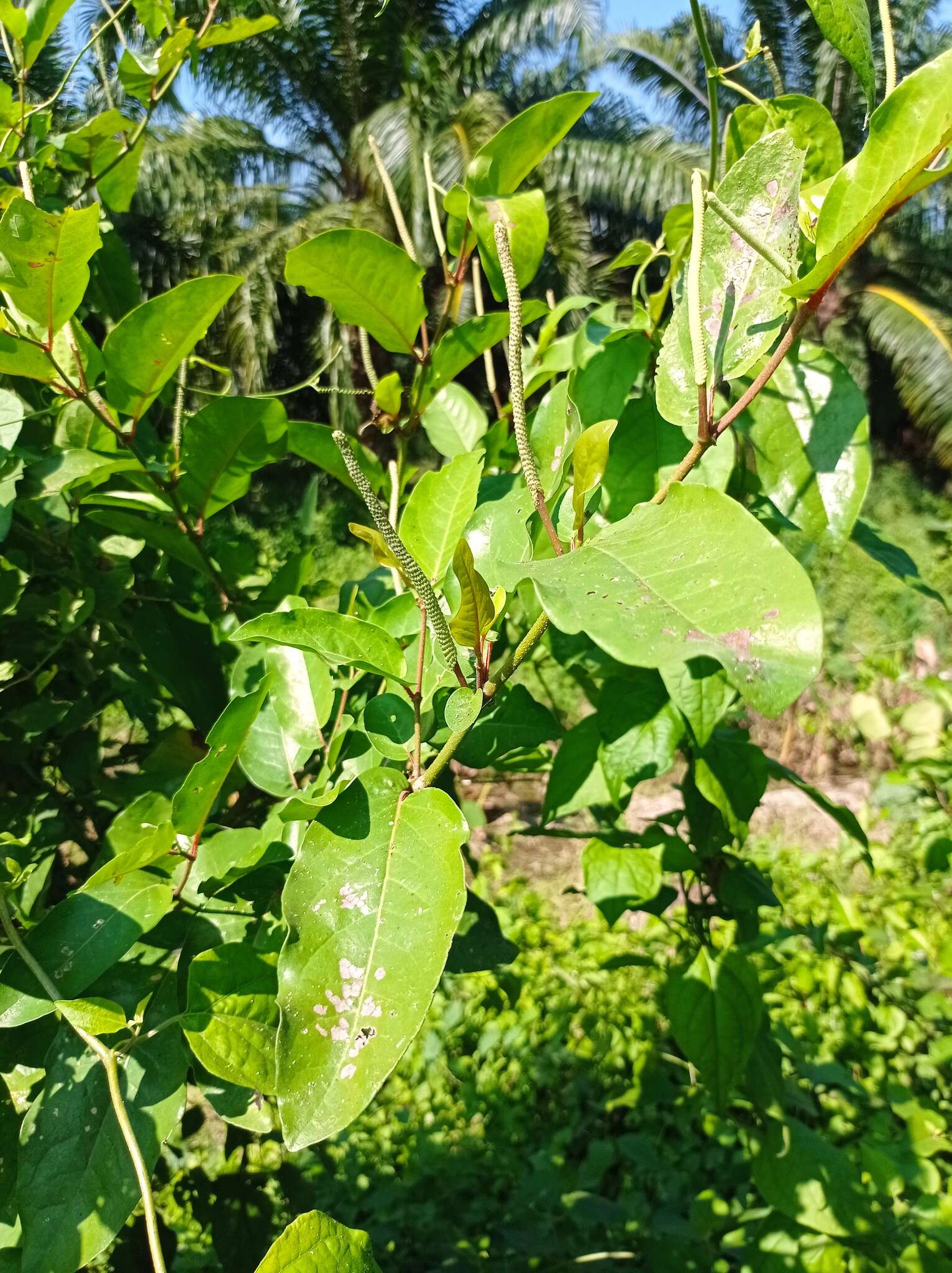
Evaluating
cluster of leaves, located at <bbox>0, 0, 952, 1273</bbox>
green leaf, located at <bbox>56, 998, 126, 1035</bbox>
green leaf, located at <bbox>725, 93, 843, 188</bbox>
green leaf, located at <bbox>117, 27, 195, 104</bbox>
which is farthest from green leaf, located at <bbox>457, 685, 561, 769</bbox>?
green leaf, located at <bbox>117, 27, 195, 104</bbox>

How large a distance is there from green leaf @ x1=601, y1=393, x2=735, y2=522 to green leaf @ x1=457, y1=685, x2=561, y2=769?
0.15 meters

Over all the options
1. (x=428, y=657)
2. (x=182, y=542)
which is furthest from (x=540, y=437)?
(x=182, y=542)

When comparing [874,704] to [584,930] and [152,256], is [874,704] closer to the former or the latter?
[584,930]

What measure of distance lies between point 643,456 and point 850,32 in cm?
27

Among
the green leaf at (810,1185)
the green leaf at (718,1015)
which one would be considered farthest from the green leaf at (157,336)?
the green leaf at (810,1185)

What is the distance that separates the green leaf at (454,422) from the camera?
775 mm

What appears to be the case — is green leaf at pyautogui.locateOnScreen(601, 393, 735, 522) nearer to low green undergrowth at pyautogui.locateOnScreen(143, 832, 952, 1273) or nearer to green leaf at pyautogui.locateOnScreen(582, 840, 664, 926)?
green leaf at pyautogui.locateOnScreen(582, 840, 664, 926)

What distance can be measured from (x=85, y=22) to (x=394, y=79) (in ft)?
9.22

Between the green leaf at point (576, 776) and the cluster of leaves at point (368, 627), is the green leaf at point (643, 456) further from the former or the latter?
the green leaf at point (576, 776)

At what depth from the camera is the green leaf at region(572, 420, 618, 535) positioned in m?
0.39

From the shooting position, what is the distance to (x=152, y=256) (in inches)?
345

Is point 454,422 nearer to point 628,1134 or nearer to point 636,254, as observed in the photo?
point 636,254

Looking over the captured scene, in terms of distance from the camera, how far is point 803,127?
0.52 metres

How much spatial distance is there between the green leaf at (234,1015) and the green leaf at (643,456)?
358mm
